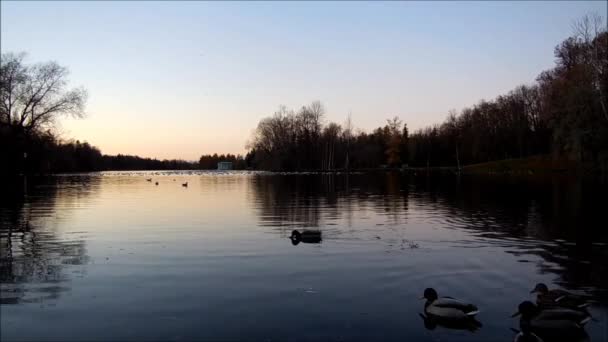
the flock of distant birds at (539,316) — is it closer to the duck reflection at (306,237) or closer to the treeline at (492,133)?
the duck reflection at (306,237)

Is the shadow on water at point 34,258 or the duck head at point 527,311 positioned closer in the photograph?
the duck head at point 527,311

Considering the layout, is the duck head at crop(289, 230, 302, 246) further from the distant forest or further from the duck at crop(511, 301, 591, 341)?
the distant forest

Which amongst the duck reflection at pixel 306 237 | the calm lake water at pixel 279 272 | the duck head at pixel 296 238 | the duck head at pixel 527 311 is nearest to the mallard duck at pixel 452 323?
the calm lake water at pixel 279 272

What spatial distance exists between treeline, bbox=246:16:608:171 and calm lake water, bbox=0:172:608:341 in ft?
131

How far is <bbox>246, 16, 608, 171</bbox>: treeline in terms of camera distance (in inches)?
2306

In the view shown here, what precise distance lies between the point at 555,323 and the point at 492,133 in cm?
11009

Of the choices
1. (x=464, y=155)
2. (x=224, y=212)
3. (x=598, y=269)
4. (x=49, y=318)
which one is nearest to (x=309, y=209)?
(x=224, y=212)

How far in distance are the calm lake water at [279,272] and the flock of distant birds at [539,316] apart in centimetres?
26

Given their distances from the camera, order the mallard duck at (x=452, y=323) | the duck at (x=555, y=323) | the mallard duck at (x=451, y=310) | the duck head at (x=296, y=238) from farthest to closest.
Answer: the duck head at (x=296, y=238)
the mallard duck at (x=451, y=310)
the mallard duck at (x=452, y=323)
the duck at (x=555, y=323)

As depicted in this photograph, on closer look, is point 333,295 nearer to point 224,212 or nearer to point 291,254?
point 291,254

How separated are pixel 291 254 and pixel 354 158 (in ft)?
431

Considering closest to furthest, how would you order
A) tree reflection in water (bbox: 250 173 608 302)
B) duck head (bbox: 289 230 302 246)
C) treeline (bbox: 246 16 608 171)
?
tree reflection in water (bbox: 250 173 608 302) → duck head (bbox: 289 230 302 246) → treeline (bbox: 246 16 608 171)

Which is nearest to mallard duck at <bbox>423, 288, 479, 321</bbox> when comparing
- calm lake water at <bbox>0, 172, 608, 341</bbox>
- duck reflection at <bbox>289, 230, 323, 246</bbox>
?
calm lake water at <bbox>0, 172, 608, 341</bbox>

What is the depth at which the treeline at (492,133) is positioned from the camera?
192 ft
